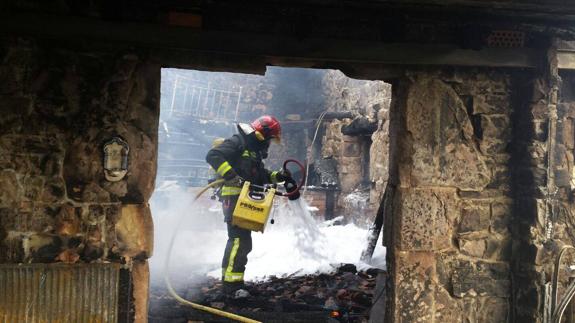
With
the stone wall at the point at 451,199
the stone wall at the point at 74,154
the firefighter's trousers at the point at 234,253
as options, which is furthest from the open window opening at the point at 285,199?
the stone wall at the point at 74,154

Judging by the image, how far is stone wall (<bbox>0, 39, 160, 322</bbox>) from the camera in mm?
3205

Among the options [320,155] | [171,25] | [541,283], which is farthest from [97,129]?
[320,155]

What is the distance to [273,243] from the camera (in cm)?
827

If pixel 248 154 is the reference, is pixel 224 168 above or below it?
below

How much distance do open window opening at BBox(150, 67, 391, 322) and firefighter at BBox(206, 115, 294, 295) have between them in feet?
1.13

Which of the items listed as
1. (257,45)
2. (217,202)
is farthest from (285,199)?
(257,45)

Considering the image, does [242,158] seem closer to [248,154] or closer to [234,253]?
[248,154]

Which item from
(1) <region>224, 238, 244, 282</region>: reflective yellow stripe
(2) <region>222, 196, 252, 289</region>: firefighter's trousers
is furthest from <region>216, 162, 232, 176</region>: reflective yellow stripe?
(1) <region>224, 238, 244, 282</region>: reflective yellow stripe

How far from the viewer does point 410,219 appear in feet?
11.9

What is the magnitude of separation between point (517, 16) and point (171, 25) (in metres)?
2.61

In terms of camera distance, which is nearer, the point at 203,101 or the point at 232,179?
the point at 232,179

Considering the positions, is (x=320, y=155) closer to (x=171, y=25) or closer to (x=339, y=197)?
(x=339, y=197)

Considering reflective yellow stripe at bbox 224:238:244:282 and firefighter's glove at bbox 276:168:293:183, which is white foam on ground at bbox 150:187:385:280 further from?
firefighter's glove at bbox 276:168:293:183

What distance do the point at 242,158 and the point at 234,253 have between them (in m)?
1.21
